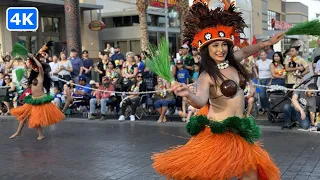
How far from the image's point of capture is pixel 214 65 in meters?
4.14

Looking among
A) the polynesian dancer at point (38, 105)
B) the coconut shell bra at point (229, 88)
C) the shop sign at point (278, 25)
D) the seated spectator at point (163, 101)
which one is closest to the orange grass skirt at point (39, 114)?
the polynesian dancer at point (38, 105)

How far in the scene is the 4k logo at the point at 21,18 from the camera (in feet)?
31.7

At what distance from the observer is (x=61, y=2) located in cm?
2175

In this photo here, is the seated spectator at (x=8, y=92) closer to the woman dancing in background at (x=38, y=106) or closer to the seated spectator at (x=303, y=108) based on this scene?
the woman dancing in background at (x=38, y=106)

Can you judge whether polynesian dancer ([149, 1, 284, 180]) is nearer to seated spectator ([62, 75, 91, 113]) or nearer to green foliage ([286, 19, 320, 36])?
green foliage ([286, 19, 320, 36])

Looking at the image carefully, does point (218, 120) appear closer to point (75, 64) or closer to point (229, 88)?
point (229, 88)

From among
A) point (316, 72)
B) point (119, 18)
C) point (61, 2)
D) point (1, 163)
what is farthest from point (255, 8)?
point (1, 163)

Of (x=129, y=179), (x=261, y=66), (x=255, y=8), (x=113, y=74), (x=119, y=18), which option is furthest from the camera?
(x=255, y=8)

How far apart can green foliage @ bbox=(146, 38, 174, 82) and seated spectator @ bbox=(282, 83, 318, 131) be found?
6.04 metres

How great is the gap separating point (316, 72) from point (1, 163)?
705 centimetres

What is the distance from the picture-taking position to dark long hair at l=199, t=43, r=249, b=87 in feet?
13.4

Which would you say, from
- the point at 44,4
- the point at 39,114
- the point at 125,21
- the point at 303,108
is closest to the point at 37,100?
the point at 39,114

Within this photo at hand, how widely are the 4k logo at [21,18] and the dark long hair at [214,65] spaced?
6311 millimetres

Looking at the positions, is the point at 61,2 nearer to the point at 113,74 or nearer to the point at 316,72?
the point at 113,74
